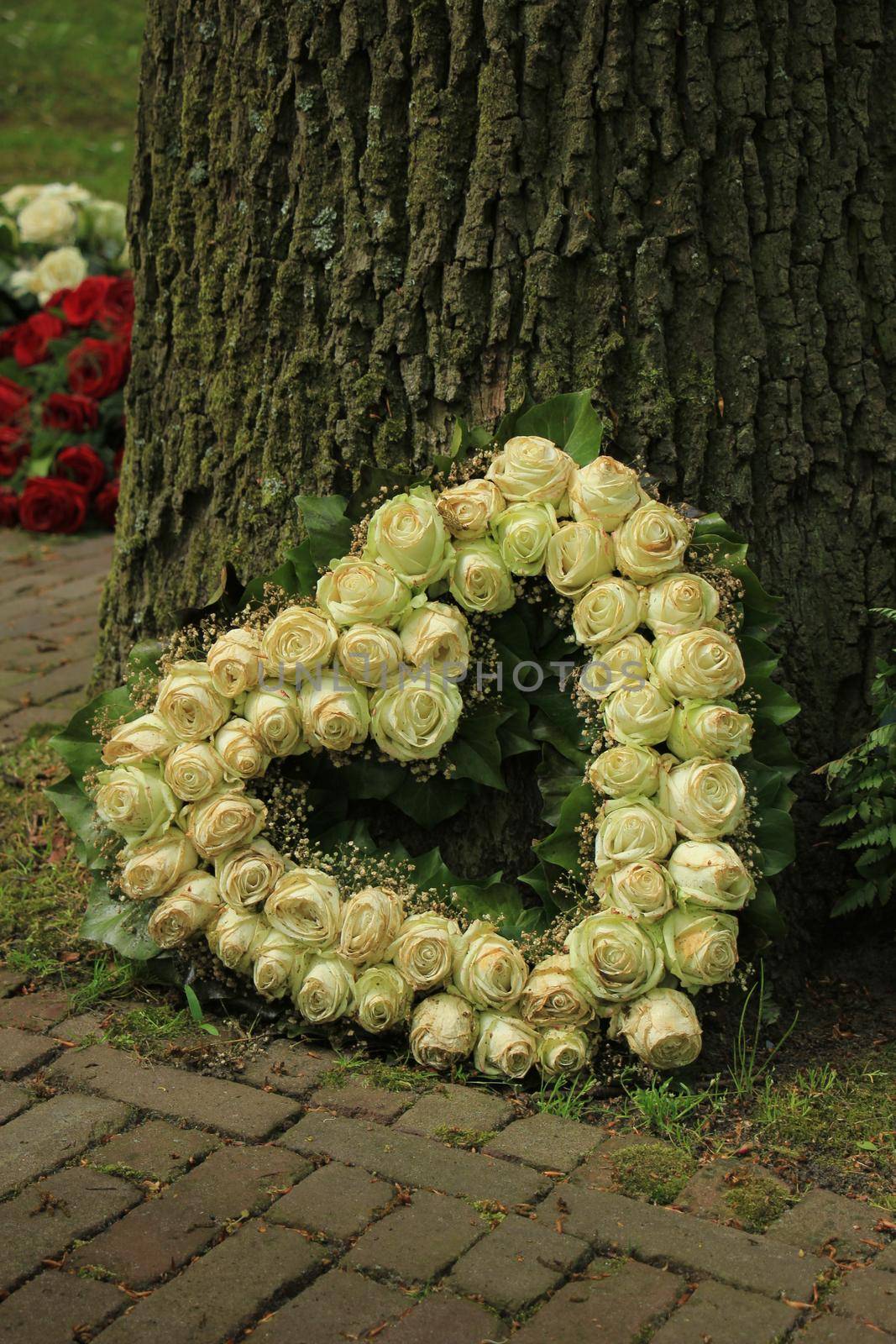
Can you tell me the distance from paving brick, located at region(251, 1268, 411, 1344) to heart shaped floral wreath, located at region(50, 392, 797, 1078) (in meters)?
0.65

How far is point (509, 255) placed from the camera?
3.03 m

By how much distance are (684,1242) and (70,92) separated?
17408 mm

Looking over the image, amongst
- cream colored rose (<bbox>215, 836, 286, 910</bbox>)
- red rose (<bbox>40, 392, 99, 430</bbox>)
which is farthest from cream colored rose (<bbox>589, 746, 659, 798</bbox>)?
red rose (<bbox>40, 392, 99, 430</bbox>)

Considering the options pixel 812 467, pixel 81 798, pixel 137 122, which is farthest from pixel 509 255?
pixel 81 798

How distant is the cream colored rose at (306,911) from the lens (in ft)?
9.24

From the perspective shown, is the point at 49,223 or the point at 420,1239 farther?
the point at 49,223

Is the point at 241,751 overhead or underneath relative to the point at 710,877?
overhead

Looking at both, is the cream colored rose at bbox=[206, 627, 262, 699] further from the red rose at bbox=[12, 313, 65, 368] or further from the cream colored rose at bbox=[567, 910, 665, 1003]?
the red rose at bbox=[12, 313, 65, 368]

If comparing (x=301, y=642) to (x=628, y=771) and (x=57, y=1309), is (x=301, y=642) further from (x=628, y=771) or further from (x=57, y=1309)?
(x=57, y=1309)

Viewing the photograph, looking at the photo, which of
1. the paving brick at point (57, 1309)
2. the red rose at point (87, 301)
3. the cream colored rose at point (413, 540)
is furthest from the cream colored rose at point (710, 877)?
the red rose at point (87, 301)

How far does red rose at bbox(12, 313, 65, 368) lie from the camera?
7.00 meters

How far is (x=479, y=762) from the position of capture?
9.95 feet

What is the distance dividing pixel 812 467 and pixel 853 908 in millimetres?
985

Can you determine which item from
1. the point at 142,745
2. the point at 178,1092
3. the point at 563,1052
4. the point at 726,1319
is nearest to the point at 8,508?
the point at 142,745
